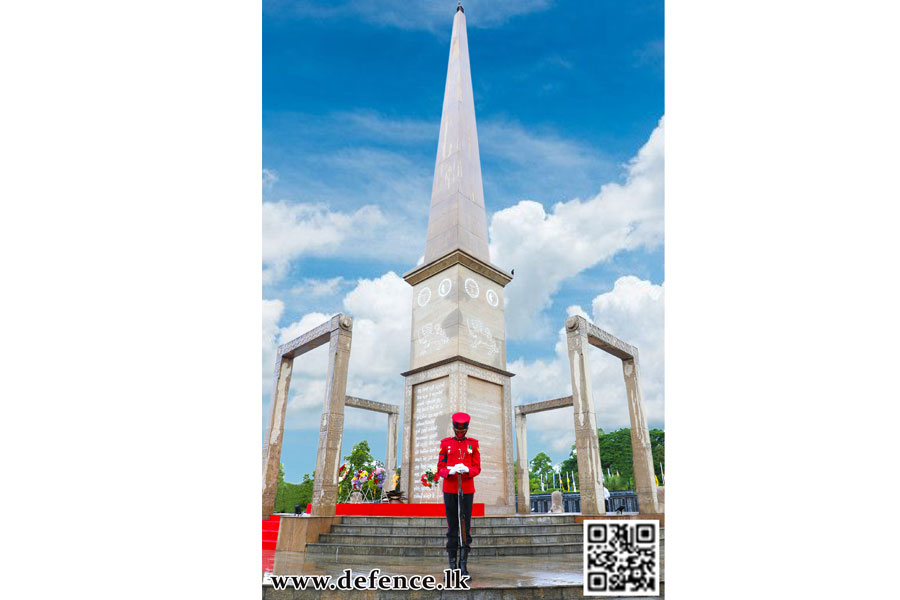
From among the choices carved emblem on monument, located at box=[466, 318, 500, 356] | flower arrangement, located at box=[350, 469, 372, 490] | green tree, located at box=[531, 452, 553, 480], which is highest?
carved emblem on monument, located at box=[466, 318, 500, 356]

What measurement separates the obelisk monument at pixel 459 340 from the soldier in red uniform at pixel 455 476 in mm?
7306

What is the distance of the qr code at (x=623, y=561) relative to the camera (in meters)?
4.51

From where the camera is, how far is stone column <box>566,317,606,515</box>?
35.5 feet

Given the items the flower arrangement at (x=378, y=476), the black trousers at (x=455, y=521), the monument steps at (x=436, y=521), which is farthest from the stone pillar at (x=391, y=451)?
the black trousers at (x=455, y=521)

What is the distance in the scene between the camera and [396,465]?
61.6 ft

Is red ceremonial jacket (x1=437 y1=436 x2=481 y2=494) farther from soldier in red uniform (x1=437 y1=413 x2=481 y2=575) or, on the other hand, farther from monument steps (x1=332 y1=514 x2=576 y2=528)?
monument steps (x1=332 y1=514 x2=576 y2=528)

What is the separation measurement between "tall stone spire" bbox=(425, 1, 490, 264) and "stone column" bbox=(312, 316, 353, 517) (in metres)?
5.17

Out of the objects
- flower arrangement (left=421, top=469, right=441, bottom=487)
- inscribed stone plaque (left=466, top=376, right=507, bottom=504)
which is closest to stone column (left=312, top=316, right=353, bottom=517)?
flower arrangement (left=421, top=469, right=441, bottom=487)

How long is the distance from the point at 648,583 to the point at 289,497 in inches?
1341

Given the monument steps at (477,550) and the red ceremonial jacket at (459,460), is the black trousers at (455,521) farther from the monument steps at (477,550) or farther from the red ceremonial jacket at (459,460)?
the monument steps at (477,550)

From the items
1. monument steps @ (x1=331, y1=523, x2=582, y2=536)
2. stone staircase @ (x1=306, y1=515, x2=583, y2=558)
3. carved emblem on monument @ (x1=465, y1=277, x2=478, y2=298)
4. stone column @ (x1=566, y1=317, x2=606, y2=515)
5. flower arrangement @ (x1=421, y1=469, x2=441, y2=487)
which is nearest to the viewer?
stone staircase @ (x1=306, y1=515, x2=583, y2=558)

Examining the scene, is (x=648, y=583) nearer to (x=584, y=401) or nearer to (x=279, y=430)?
(x=584, y=401)

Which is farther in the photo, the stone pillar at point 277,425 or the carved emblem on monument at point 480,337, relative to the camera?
the carved emblem on monument at point 480,337
